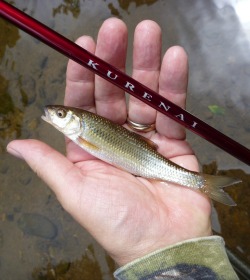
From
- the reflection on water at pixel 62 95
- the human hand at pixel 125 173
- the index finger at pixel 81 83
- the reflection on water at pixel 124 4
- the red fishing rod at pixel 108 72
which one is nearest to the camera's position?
the red fishing rod at pixel 108 72

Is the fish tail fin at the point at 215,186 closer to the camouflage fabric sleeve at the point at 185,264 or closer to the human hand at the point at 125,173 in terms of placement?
the human hand at the point at 125,173

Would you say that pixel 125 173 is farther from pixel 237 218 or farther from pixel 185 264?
pixel 237 218

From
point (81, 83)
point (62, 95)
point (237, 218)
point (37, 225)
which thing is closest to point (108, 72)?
point (81, 83)

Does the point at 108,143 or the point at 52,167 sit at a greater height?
the point at 108,143

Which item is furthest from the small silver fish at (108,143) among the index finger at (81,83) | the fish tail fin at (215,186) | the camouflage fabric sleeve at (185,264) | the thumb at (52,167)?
the camouflage fabric sleeve at (185,264)

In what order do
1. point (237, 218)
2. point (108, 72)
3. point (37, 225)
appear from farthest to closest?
point (37, 225), point (237, 218), point (108, 72)

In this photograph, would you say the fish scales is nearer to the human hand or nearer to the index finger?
the human hand

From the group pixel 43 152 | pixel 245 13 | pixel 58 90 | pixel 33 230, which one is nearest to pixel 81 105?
pixel 43 152
